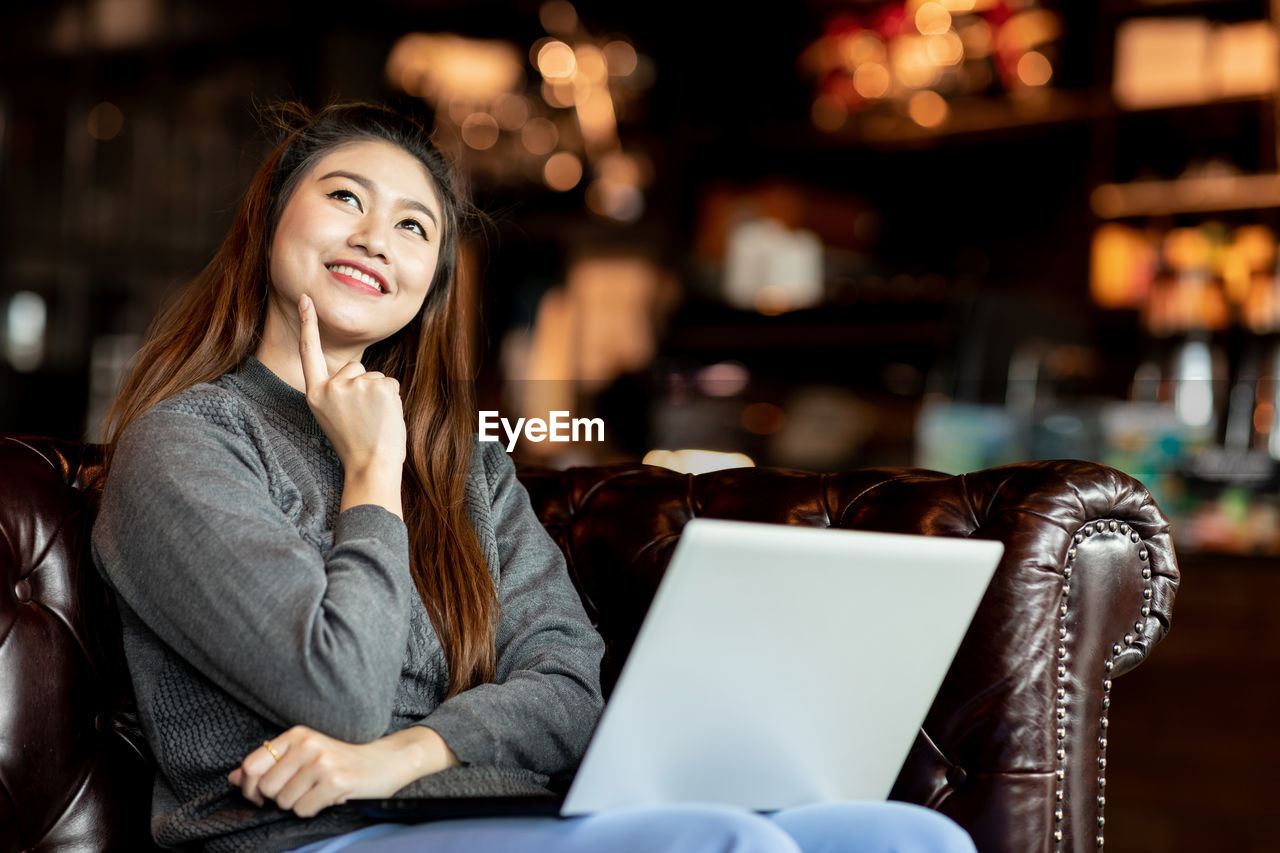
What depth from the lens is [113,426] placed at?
1556mm

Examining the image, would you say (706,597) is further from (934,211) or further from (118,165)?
(118,165)

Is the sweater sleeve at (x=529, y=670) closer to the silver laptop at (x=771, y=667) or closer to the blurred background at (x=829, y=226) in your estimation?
the silver laptop at (x=771, y=667)

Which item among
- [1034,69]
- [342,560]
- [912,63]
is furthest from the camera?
[912,63]

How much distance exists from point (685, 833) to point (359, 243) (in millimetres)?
764

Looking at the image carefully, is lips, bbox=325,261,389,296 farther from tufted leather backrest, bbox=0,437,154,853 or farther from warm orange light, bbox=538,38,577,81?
warm orange light, bbox=538,38,577,81

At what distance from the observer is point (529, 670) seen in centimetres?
135

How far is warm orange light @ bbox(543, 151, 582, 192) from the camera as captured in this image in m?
4.99

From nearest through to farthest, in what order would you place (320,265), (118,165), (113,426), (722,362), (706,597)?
1. (706,597)
2. (320,265)
3. (113,426)
4. (722,362)
5. (118,165)

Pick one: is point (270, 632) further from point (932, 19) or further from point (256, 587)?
point (932, 19)

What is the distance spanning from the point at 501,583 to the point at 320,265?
43 cm

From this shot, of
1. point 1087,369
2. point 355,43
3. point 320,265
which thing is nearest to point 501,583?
point 320,265

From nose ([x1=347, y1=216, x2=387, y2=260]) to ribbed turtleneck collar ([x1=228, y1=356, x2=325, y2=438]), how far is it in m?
0.18

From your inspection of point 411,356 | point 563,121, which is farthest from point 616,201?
point 411,356

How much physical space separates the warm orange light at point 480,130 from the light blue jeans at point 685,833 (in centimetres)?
410
